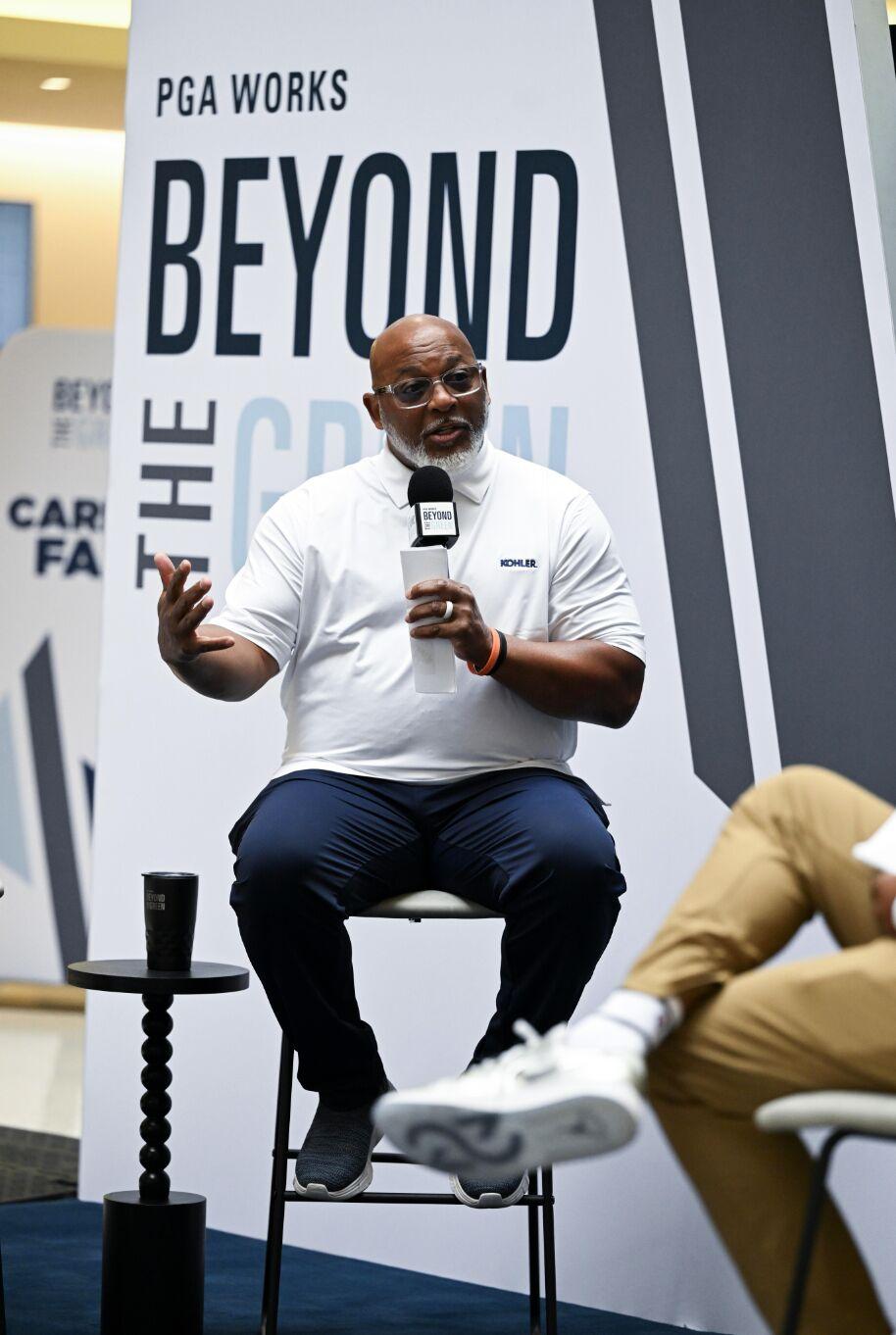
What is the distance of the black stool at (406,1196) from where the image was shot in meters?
2.44

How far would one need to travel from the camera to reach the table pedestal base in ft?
8.36

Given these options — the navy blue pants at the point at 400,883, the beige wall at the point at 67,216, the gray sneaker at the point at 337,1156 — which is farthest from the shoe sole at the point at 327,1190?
the beige wall at the point at 67,216

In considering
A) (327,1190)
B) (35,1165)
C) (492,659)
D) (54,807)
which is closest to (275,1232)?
(327,1190)

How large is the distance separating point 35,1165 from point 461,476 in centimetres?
196

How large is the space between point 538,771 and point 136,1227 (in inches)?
35.0

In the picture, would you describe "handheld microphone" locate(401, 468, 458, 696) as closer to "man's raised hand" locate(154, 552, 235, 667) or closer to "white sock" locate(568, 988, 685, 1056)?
"man's raised hand" locate(154, 552, 235, 667)

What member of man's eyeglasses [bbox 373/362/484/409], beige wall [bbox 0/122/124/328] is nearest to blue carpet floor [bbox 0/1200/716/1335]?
man's eyeglasses [bbox 373/362/484/409]

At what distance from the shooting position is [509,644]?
2488mm

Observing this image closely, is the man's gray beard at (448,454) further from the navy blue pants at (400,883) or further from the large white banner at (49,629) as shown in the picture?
the large white banner at (49,629)

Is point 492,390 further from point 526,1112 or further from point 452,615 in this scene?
point 526,1112

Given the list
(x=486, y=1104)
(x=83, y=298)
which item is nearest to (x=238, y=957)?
(x=486, y=1104)

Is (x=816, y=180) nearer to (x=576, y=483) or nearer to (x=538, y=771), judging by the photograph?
(x=576, y=483)

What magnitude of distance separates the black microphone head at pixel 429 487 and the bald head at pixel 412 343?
32 centimetres

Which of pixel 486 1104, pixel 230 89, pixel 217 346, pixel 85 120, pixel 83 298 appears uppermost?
pixel 85 120
